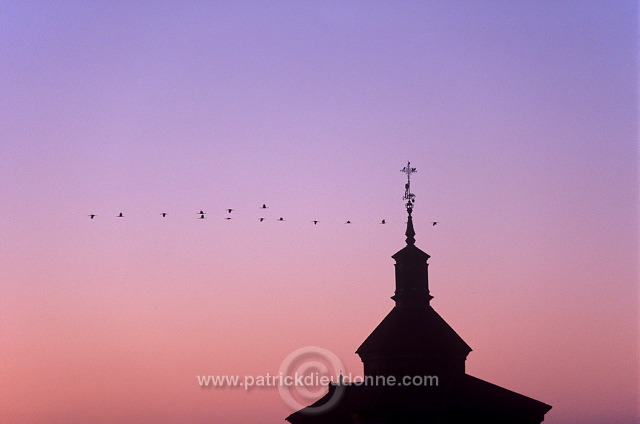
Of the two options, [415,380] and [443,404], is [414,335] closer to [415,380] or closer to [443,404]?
[415,380]

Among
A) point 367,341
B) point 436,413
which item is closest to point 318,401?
point 367,341

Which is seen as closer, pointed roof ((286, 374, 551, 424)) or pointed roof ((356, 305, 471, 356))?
pointed roof ((286, 374, 551, 424))

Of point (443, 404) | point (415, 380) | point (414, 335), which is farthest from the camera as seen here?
point (414, 335)

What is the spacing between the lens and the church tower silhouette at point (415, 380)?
6300cm

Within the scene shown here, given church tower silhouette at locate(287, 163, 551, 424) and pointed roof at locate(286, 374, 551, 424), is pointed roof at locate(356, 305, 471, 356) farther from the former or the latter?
pointed roof at locate(286, 374, 551, 424)

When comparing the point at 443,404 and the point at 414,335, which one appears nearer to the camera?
the point at 443,404

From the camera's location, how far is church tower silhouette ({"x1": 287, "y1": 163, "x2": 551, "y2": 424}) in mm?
63000

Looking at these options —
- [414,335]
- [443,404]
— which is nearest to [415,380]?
[414,335]

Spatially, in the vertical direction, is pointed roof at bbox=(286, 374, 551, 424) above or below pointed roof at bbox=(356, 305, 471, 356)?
below

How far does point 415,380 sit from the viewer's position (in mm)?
65500

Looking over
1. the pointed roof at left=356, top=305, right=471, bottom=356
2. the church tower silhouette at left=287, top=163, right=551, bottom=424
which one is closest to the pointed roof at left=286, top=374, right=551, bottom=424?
the church tower silhouette at left=287, top=163, right=551, bottom=424

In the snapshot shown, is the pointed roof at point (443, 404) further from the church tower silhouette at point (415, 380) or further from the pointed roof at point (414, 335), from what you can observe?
the pointed roof at point (414, 335)

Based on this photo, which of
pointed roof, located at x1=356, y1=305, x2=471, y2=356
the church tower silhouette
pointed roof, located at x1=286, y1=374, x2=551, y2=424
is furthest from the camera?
pointed roof, located at x1=356, y1=305, x2=471, y2=356

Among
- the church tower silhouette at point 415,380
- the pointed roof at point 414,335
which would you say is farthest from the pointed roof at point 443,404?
the pointed roof at point 414,335
